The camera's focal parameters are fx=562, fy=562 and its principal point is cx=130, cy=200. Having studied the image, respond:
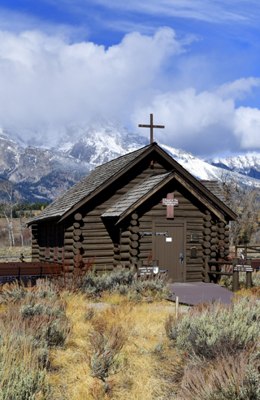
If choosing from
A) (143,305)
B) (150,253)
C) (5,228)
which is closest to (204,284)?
(150,253)

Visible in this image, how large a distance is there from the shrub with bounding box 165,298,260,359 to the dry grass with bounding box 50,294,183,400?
465 mm

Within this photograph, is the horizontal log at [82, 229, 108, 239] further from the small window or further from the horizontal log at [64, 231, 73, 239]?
the small window

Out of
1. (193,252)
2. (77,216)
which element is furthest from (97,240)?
(193,252)

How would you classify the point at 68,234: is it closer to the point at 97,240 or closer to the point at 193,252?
the point at 97,240

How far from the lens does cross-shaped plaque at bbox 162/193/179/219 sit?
68.3ft

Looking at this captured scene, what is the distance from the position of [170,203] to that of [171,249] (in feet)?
5.73

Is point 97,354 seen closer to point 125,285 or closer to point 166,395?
point 166,395

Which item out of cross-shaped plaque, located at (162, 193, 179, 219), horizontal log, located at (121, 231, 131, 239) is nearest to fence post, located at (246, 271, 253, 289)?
cross-shaped plaque, located at (162, 193, 179, 219)

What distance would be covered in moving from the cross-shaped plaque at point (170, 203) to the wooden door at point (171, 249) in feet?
1.33

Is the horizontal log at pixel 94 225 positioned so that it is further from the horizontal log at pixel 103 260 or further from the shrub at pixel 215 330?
the shrub at pixel 215 330

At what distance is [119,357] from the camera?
9195 millimetres

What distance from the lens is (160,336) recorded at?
1096cm

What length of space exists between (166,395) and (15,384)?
101 inches

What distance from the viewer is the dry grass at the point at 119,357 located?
8.34 metres
